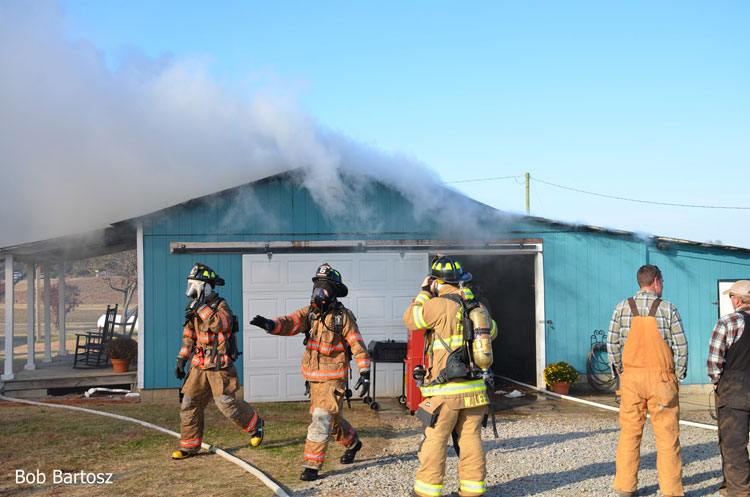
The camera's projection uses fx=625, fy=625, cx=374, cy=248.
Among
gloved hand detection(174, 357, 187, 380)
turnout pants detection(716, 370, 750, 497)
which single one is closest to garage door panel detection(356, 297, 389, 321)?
gloved hand detection(174, 357, 187, 380)

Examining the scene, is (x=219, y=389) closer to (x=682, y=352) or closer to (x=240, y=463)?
(x=240, y=463)

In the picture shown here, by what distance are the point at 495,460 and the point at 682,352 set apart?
241cm

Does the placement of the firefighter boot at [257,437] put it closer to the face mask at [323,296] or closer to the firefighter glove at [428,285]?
the face mask at [323,296]

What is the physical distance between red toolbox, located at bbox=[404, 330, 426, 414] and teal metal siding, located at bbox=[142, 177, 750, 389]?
2.64 meters

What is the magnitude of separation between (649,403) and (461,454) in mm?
1646

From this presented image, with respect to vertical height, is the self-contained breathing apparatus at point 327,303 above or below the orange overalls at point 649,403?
above

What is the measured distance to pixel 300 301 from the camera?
1109 cm

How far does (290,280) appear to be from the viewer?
11070 millimetres

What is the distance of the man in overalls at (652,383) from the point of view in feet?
16.9

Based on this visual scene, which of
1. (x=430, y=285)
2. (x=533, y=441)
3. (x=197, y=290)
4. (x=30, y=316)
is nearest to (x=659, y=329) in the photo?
(x=430, y=285)

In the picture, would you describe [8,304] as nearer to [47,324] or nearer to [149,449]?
[47,324]

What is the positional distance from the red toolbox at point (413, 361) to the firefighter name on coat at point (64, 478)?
445 cm

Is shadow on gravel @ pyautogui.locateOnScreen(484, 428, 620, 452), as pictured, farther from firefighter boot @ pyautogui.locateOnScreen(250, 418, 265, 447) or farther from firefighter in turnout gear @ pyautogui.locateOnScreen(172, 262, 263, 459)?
firefighter in turnout gear @ pyautogui.locateOnScreen(172, 262, 263, 459)

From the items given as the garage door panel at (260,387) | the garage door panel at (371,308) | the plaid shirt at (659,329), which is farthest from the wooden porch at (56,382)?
the plaid shirt at (659,329)
